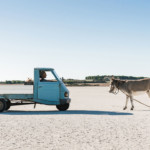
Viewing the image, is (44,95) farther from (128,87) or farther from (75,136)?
(75,136)

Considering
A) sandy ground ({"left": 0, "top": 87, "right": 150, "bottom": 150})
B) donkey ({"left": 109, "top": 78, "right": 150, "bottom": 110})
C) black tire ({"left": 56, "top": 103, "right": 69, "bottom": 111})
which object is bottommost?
black tire ({"left": 56, "top": 103, "right": 69, "bottom": 111})

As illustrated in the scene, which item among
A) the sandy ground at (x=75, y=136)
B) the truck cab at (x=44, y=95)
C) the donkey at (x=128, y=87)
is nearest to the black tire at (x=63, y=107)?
the truck cab at (x=44, y=95)

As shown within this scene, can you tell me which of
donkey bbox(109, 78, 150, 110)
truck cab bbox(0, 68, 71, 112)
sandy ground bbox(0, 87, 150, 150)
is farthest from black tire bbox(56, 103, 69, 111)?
sandy ground bbox(0, 87, 150, 150)

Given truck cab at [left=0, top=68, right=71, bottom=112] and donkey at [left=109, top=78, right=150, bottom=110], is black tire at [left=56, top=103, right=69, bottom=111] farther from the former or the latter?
donkey at [left=109, top=78, right=150, bottom=110]

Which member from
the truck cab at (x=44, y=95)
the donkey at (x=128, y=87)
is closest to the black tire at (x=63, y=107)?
the truck cab at (x=44, y=95)

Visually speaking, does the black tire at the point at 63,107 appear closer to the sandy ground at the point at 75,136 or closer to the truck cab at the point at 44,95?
the truck cab at the point at 44,95

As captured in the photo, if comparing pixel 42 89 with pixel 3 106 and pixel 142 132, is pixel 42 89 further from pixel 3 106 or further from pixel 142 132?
pixel 142 132

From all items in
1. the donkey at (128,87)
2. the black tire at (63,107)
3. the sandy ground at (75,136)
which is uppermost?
the donkey at (128,87)

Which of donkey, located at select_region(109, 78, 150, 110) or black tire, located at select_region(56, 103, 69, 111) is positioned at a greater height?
donkey, located at select_region(109, 78, 150, 110)

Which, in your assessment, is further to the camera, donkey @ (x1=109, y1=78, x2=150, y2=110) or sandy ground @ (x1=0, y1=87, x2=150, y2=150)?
donkey @ (x1=109, y1=78, x2=150, y2=110)

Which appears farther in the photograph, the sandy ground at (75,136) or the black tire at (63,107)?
the black tire at (63,107)

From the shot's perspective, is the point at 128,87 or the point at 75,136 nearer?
the point at 75,136

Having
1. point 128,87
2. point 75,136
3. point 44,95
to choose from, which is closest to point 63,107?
point 44,95

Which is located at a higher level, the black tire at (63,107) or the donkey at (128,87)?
the donkey at (128,87)
